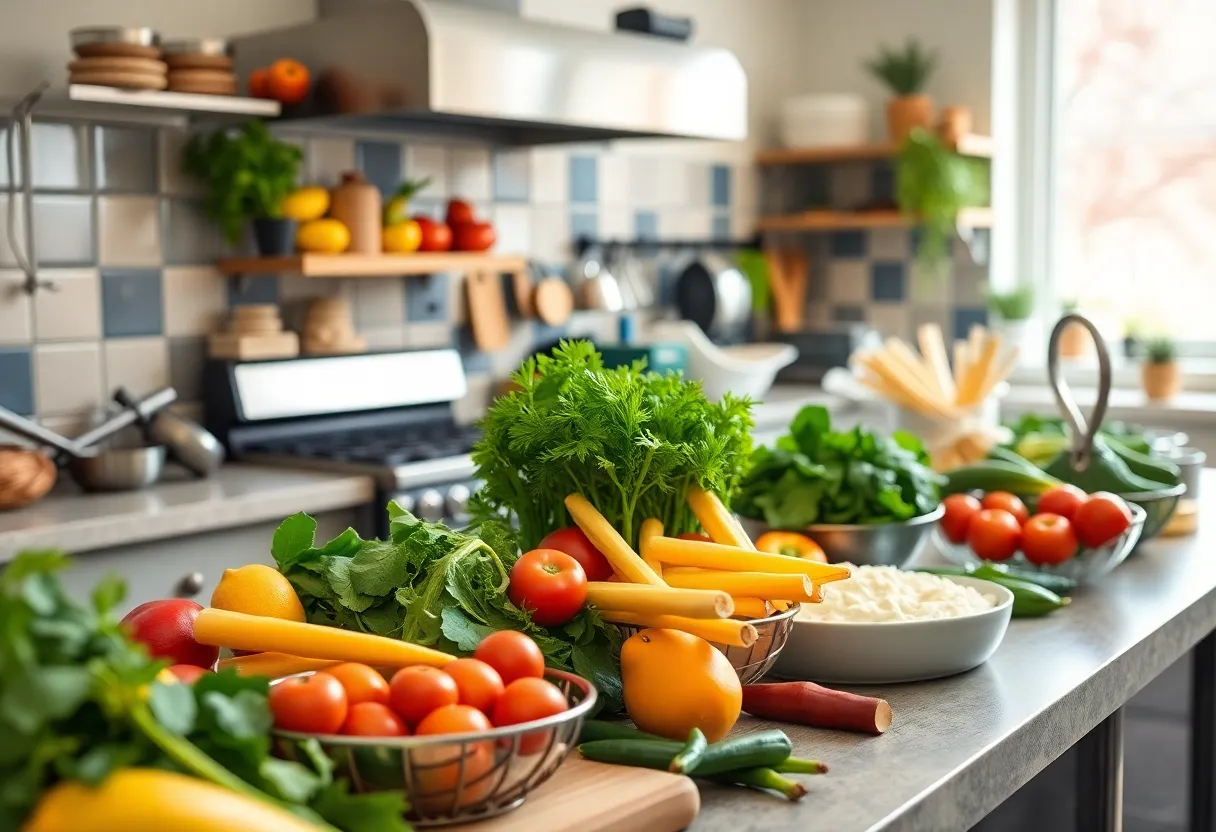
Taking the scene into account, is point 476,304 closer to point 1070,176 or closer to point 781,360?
point 781,360

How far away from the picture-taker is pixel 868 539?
1568 millimetres

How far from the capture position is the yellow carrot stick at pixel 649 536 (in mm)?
1173

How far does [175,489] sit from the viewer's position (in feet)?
8.30

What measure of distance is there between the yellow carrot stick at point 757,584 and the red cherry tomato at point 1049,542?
63cm

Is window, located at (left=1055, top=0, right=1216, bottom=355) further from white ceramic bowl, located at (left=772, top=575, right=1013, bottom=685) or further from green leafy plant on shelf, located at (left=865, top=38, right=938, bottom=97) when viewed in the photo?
white ceramic bowl, located at (left=772, top=575, right=1013, bottom=685)

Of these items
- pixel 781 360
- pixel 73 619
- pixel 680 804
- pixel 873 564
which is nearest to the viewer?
pixel 73 619

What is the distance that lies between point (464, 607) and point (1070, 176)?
393cm

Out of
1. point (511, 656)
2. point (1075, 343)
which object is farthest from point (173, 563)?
point (1075, 343)

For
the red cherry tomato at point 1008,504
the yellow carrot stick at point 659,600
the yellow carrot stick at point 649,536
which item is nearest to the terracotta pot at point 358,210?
the red cherry tomato at point 1008,504

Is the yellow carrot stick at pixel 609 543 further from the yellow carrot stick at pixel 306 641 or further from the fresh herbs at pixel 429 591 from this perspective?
the yellow carrot stick at pixel 306 641

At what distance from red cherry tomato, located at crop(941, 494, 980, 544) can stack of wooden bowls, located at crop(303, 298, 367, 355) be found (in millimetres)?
1808

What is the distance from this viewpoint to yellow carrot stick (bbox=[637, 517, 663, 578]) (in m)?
1.17

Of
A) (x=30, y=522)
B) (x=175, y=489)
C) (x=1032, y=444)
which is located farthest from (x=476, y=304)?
(x=1032, y=444)

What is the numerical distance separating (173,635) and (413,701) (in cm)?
28
